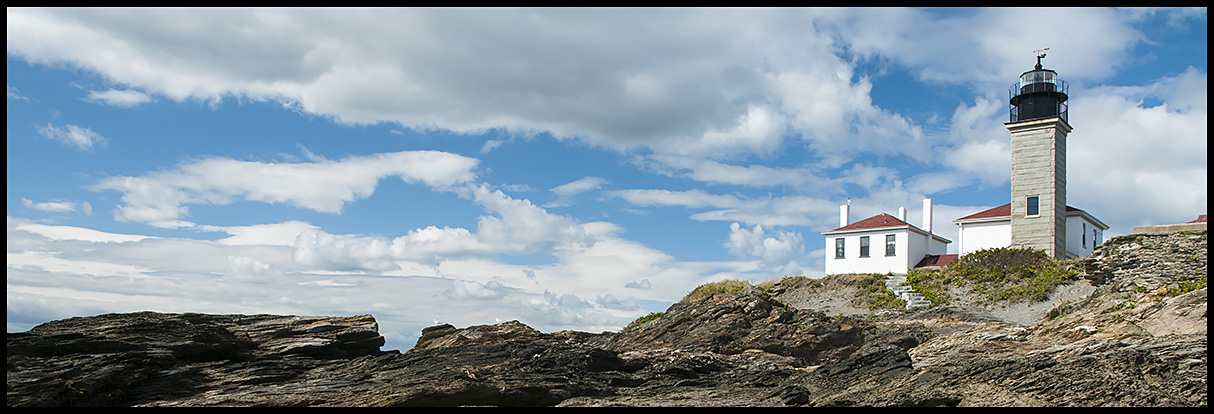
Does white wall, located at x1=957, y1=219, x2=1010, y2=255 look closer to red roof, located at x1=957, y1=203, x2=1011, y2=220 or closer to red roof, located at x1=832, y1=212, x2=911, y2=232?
red roof, located at x1=957, y1=203, x2=1011, y2=220

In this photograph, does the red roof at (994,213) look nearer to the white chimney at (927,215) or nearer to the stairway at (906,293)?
the white chimney at (927,215)

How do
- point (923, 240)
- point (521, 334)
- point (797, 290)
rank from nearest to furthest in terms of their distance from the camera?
1. point (521, 334)
2. point (797, 290)
3. point (923, 240)

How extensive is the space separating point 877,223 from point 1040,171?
22.7 feet

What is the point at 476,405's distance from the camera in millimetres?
9812

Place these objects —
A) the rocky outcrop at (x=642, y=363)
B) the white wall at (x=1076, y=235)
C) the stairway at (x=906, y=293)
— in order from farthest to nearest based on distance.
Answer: the white wall at (x=1076, y=235) → the stairway at (x=906, y=293) → the rocky outcrop at (x=642, y=363)

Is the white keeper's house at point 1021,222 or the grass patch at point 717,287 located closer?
the grass patch at point 717,287

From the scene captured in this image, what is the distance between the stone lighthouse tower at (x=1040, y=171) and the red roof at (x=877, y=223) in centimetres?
464

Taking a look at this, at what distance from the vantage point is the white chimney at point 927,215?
3456 centimetres

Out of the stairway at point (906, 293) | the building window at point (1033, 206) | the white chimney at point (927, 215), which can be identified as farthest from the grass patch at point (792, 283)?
the building window at point (1033, 206)

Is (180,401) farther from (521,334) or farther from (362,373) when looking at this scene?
(521,334)

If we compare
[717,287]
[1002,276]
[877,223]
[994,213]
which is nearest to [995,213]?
[994,213]

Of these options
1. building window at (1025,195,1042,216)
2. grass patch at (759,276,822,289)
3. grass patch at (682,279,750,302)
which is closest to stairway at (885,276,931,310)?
grass patch at (759,276,822,289)
